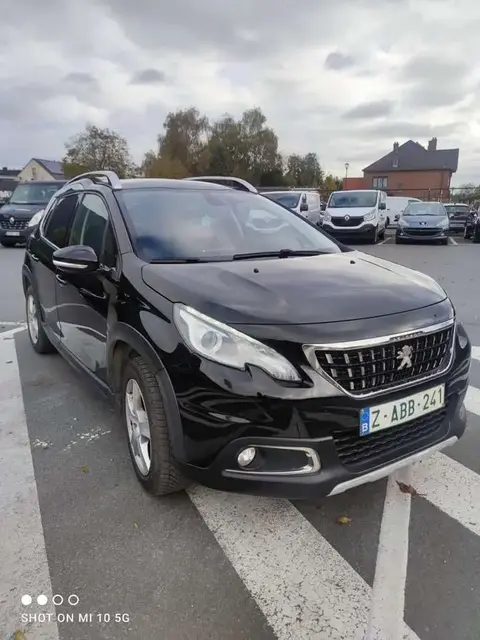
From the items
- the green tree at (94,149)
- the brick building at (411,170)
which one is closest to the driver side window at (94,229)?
the green tree at (94,149)

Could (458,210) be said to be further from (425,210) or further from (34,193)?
(34,193)

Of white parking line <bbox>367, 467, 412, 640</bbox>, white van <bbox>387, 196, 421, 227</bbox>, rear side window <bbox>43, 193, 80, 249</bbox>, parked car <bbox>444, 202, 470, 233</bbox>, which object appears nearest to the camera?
white parking line <bbox>367, 467, 412, 640</bbox>

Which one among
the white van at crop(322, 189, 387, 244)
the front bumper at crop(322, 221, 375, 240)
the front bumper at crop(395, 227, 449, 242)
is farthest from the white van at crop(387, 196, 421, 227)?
the front bumper at crop(322, 221, 375, 240)

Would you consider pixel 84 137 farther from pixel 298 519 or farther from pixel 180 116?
pixel 298 519

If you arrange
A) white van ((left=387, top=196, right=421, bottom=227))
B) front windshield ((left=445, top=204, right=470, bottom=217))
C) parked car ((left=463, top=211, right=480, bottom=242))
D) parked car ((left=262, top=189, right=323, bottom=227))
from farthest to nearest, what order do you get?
white van ((left=387, top=196, right=421, bottom=227)) → front windshield ((left=445, top=204, right=470, bottom=217)) → parked car ((left=463, top=211, right=480, bottom=242)) → parked car ((left=262, top=189, right=323, bottom=227))

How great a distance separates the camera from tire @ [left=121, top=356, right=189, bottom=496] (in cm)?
246

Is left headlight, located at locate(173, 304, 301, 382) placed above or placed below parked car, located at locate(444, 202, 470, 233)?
above

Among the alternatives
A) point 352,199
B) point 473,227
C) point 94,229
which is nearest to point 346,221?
point 352,199

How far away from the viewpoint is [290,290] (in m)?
2.52

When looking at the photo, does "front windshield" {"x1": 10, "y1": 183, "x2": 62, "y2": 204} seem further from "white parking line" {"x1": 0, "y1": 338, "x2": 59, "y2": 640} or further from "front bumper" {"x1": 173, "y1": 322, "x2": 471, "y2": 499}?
"front bumper" {"x1": 173, "y1": 322, "x2": 471, "y2": 499}

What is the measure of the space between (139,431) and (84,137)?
52053 millimetres

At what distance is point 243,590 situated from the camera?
213 cm

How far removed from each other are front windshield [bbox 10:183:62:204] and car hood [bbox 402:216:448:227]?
40.5 ft

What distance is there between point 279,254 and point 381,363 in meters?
1.24
